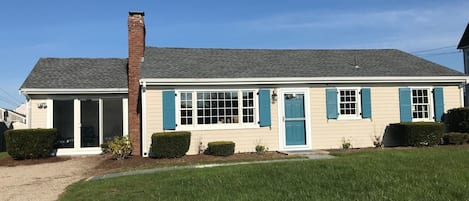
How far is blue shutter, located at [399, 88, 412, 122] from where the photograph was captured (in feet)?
52.9

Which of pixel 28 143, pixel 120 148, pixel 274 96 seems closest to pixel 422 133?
pixel 274 96

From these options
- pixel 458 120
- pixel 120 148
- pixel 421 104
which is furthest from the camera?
pixel 421 104

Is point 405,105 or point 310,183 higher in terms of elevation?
point 405,105

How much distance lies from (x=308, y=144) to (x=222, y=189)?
8499 millimetres

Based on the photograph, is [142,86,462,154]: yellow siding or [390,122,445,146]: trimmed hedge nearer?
[142,86,462,154]: yellow siding

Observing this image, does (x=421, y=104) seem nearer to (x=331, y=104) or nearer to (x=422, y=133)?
(x=422, y=133)

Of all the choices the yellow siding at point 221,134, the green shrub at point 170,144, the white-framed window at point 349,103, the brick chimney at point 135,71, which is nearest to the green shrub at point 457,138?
the white-framed window at point 349,103

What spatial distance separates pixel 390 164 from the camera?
9305 millimetres

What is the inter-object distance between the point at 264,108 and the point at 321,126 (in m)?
2.19

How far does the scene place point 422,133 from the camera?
15.0 meters

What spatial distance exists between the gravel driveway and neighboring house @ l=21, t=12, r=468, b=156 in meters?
2.08

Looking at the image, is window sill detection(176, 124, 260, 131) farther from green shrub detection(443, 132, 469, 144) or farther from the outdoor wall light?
green shrub detection(443, 132, 469, 144)

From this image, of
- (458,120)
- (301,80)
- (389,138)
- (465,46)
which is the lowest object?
(389,138)

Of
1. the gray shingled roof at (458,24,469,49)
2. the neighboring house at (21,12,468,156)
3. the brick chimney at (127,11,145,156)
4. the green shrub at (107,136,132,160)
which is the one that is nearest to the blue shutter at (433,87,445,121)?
the neighboring house at (21,12,468,156)
